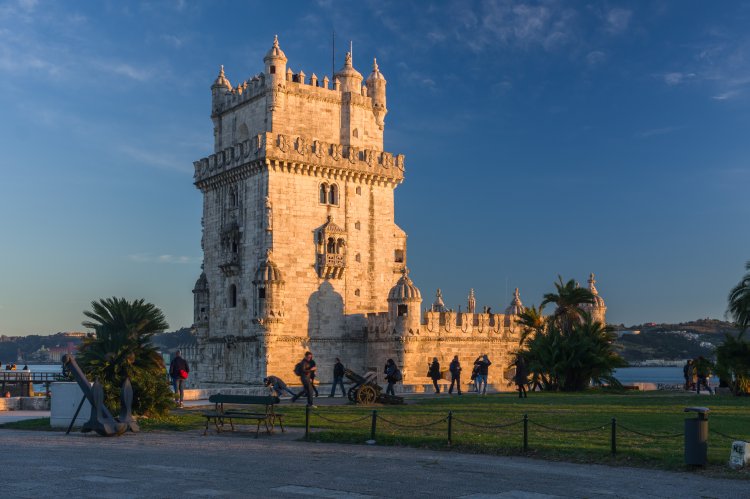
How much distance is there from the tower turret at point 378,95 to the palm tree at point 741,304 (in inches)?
909

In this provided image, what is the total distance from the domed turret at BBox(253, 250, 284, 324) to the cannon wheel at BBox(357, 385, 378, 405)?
16.6 m

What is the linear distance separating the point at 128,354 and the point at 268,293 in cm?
2098

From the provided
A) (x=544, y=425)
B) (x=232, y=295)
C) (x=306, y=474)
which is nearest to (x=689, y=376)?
(x=232, y=295)

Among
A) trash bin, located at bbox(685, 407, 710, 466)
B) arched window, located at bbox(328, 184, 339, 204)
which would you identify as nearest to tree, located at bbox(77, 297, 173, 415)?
trash bin, located at bbox(685, 407, 710, 466)

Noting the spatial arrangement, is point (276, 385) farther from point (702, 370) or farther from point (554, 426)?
point (702, 370)

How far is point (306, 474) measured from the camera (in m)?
14.7

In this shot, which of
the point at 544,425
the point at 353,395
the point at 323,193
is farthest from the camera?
the point at 323,193

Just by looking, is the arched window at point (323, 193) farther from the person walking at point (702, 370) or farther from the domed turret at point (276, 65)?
the person walking at point (702, 370)

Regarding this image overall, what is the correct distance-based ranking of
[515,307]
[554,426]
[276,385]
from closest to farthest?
[554,426] → [276,385] → [515,307]

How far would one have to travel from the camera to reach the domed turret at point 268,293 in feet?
149

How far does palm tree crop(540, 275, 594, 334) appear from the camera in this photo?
143 feet

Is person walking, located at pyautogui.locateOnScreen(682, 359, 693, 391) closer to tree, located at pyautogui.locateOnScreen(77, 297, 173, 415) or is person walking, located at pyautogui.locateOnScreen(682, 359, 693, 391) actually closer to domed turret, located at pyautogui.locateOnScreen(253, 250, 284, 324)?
domed turret, located at pyautogui.locateOnScreen(253, 250, 284, 324)

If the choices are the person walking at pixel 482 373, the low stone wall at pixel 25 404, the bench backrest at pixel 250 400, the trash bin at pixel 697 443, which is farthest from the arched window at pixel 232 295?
the trash bin at pixel 697 443

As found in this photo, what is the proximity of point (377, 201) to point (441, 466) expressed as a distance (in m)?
36.0
